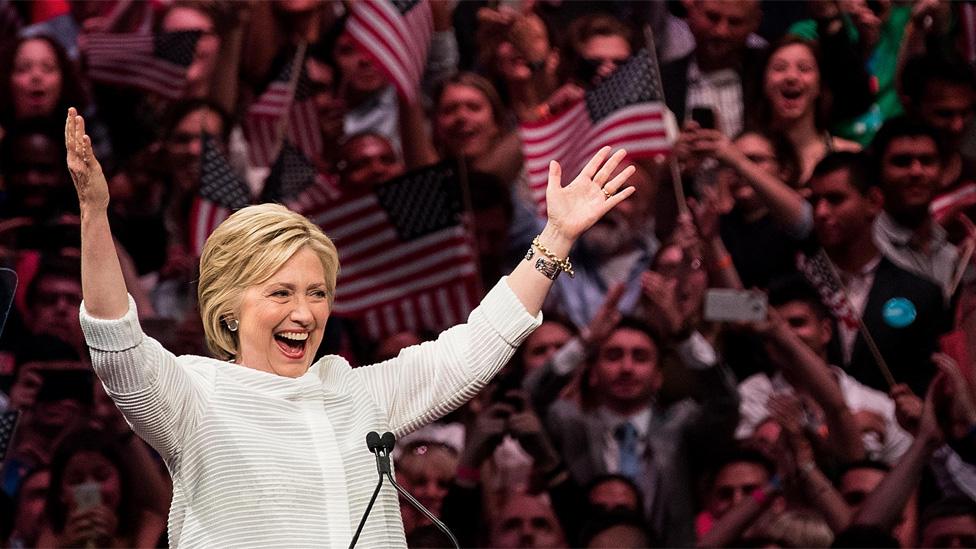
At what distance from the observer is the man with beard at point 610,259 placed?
5.25 metres

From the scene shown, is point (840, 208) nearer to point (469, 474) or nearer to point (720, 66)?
point (720, 66)

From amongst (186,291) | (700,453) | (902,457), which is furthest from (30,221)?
(902,457)

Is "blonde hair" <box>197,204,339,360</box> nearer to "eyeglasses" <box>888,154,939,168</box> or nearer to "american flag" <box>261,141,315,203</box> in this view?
"american flag" <box>261,141,315,203</box>

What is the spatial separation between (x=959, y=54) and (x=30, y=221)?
10.5 ft

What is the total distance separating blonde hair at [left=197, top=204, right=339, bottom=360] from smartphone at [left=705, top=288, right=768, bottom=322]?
301 cm

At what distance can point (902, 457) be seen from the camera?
489 centimetres

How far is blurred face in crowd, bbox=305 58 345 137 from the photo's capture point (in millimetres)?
5723

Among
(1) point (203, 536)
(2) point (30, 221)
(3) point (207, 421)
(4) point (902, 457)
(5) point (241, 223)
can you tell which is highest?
(2) point (30, 221)

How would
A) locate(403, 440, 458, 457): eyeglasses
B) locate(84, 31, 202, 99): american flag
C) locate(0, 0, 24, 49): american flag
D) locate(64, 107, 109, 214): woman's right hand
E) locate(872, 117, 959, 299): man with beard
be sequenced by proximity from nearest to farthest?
1. locate(64, 107, 109, 214): woman's right hand
2. locate(403, 440, 458, 457): eyeglasses
3. locate(872, 117, 959, 299): man with beard
4. locate(84, 31, 202, 99): american flag
5. locate(0, 0, 24, 49): american flag

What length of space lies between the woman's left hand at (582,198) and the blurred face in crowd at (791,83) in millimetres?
3096

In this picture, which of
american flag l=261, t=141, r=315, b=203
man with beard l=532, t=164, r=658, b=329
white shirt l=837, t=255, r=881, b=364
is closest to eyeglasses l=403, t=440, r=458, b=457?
man with beard l=532, t=164, r=658, b=329

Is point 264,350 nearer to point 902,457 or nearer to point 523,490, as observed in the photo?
point 523,490

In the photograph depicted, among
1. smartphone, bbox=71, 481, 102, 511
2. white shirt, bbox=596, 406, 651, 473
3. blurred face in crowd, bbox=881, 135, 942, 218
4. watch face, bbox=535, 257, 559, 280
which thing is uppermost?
blurred face in crowd, bbox=881, 135, 942, 218

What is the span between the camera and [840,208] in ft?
17.2
